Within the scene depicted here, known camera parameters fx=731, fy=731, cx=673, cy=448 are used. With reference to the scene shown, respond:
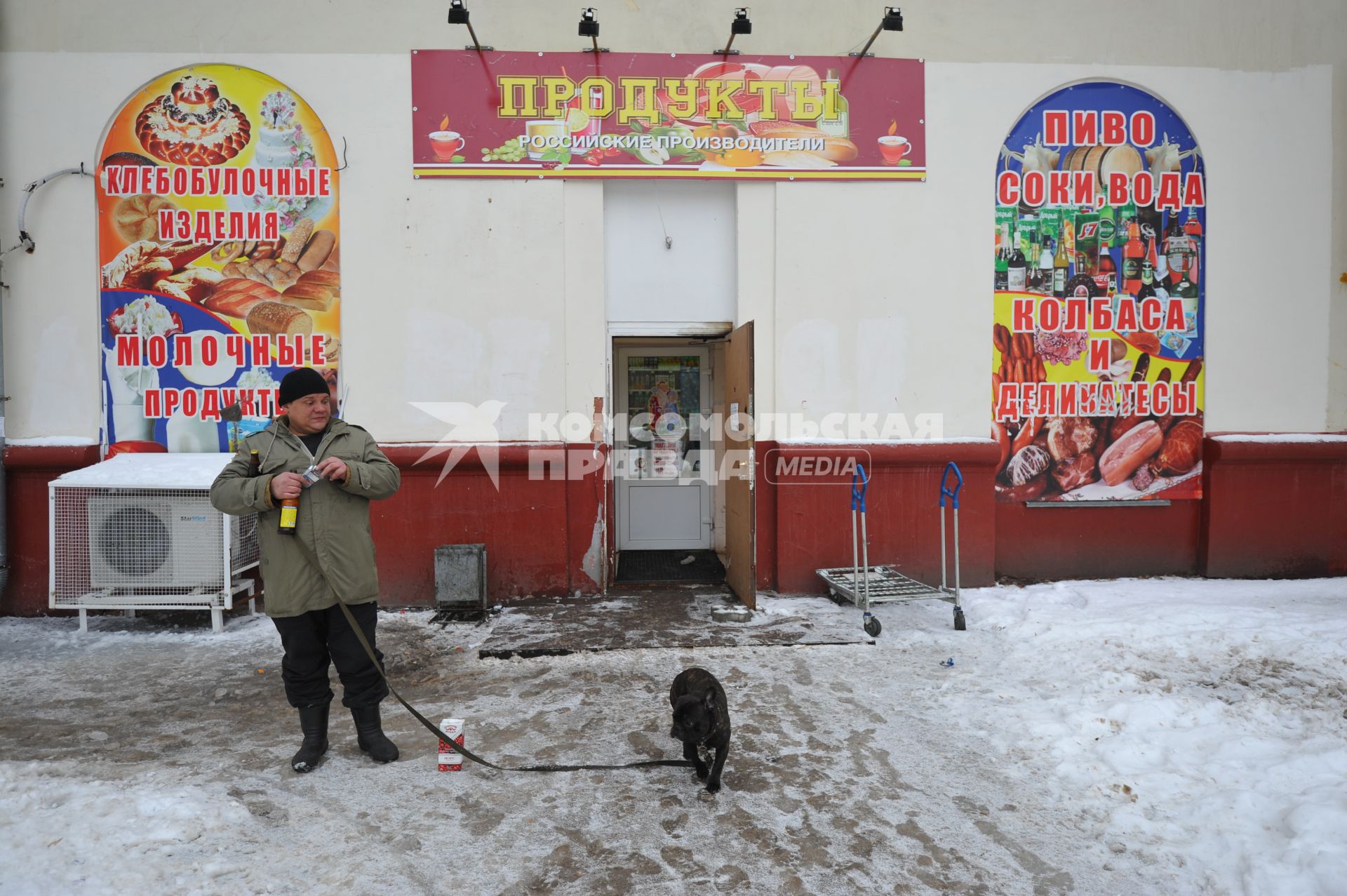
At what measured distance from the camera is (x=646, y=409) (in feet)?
28.9

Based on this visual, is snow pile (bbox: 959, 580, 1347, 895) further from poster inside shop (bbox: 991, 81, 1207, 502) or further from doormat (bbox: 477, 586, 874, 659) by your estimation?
poster inside shop (bbox: 991, 81, 1207, 502)

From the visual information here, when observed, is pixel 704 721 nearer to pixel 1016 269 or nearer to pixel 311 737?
pixel 311 737

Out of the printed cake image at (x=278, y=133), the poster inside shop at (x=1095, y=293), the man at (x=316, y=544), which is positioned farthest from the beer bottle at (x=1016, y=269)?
the printed cake image at (x=278, y=133)

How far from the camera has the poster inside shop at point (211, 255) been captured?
6.71 m

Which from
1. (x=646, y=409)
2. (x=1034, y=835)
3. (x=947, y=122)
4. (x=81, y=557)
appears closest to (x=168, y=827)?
(x=1034, y=835)

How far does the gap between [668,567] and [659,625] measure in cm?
190

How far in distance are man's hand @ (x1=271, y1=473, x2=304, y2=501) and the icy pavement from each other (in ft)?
4.72

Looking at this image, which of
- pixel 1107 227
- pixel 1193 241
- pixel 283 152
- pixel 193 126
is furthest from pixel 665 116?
pixel 1193 241

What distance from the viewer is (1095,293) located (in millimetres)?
7250

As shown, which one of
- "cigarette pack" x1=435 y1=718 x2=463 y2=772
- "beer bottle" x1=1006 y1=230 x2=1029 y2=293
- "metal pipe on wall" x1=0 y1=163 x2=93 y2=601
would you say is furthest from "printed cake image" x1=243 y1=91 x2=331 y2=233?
"beer bottle" x1=1006 y1=230 x2=1029 y2=293

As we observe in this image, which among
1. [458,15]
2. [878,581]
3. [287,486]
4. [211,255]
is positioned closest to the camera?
[287,486]

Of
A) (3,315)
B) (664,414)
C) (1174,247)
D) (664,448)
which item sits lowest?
(664,448)

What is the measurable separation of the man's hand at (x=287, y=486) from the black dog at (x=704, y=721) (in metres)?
2.08

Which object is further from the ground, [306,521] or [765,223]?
[765,223]
